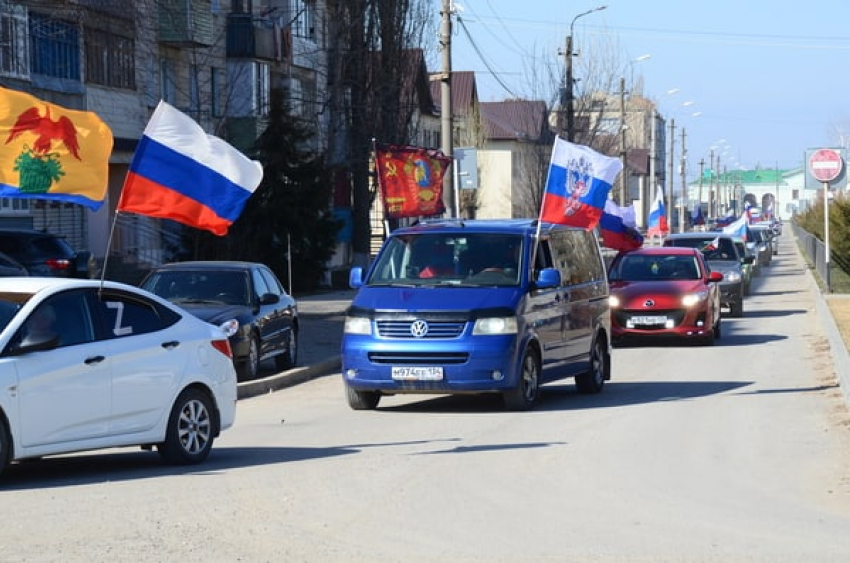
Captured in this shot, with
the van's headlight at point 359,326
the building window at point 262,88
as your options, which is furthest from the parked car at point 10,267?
the building window at point 262,88

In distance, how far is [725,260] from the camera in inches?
1406

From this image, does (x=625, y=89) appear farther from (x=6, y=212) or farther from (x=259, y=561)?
(x=259, y=561)

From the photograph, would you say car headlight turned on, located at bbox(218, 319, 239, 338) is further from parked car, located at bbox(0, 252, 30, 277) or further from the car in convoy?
the car in convoy

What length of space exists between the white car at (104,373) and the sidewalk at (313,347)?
6533 millimetres

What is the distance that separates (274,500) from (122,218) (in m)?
31.2

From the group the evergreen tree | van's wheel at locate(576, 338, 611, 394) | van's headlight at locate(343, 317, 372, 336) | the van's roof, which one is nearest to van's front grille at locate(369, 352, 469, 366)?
van's headlight at locate(343, 317, 372, 336)

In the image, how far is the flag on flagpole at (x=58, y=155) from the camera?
14.3 m

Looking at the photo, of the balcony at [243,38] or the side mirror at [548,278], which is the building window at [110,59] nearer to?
the balcony at [243,38]

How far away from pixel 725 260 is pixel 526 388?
20.5 metres

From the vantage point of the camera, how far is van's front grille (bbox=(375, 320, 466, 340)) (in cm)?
1551

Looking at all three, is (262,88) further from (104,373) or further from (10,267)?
(104,373)

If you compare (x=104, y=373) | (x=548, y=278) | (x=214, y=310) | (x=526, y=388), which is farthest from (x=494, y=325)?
(x=214, y=310)

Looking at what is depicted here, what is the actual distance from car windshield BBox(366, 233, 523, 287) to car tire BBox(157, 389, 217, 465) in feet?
14.2

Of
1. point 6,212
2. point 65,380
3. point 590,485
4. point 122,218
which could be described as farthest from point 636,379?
point 122,218
